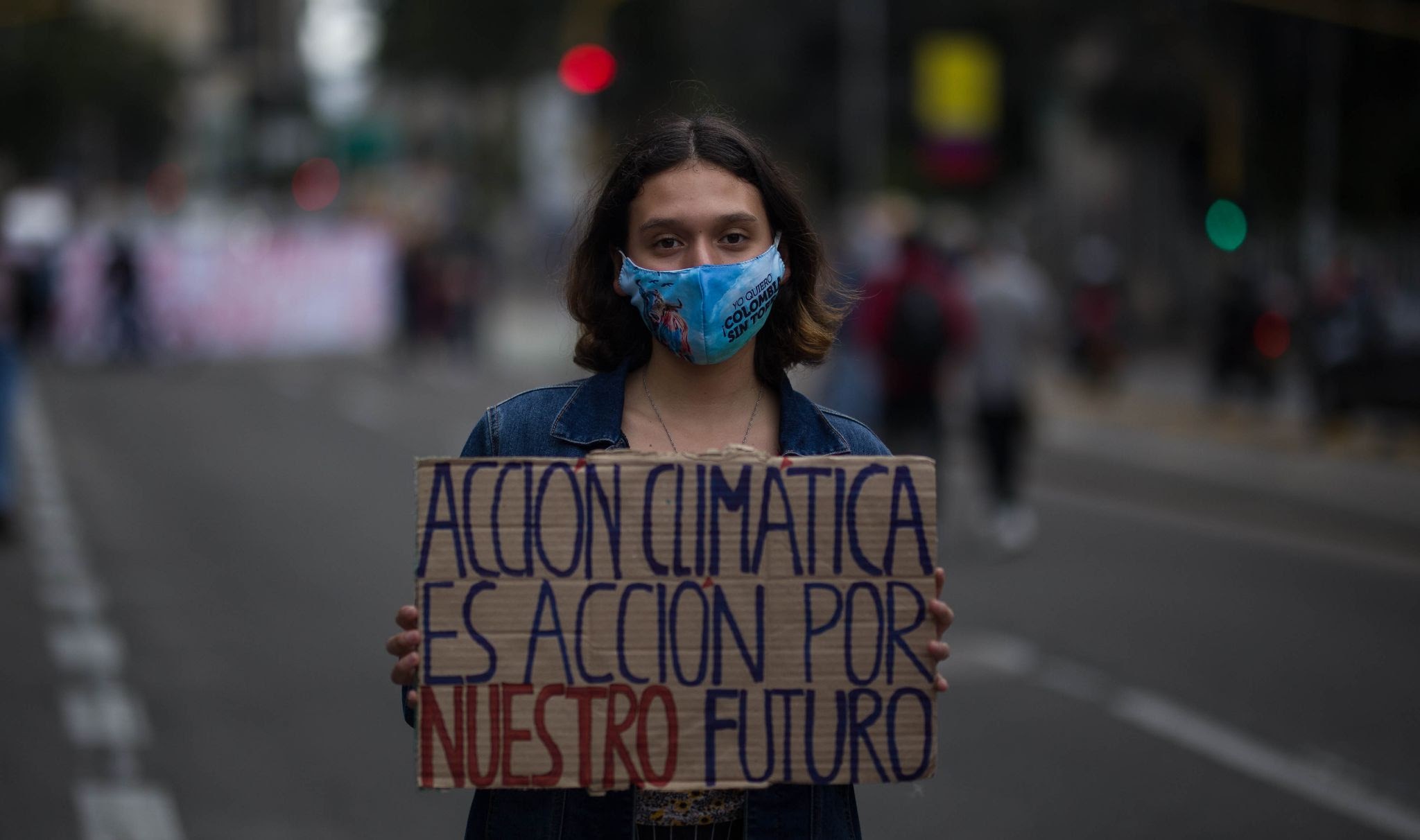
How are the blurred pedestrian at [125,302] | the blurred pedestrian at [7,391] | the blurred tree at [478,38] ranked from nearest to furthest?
the blurred pedestrian at [7,391] → the blurred pedestrian at [125,302] → the blurred tree at [478,38]

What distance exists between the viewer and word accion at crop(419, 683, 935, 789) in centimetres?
289

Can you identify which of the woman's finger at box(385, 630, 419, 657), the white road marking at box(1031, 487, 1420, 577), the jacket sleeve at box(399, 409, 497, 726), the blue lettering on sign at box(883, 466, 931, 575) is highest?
the jacket sleeve at box(399, 409, 497, 726)

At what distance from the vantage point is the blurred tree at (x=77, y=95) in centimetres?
6206

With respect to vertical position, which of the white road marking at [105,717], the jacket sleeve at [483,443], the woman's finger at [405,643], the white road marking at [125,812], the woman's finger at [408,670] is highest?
the jacket sleeve at [483,443]

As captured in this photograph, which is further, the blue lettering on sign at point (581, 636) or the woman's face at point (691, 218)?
the woman's face at point (691, 218)

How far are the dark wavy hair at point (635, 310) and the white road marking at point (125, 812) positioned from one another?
3519 mm

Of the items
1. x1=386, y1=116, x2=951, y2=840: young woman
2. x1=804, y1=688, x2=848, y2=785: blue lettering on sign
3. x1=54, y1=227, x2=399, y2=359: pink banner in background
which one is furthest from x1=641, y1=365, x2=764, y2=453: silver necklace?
x1=54, y1=227, x2=399, y2=359: pink banner in background

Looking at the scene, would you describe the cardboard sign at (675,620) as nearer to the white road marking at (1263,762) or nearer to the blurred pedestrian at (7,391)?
the white road marking at (1263,762)

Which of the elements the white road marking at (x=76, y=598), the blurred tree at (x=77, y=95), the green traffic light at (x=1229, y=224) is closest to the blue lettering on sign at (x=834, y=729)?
the white road marking at (x=76, y=598)

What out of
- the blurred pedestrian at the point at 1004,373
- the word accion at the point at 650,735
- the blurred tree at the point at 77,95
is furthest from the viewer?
the blurred tree at the point at 77,95

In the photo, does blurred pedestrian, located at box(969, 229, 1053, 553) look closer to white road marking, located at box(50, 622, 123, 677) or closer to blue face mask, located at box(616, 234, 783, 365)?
white road marking, located at box(50, 622, 123, 677)

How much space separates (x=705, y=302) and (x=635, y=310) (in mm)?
229

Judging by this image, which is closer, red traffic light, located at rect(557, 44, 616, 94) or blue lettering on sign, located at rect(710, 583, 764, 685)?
blue lettering on sign, located at rect(710, 583, 764, 685)

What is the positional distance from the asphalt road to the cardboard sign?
134 inches
